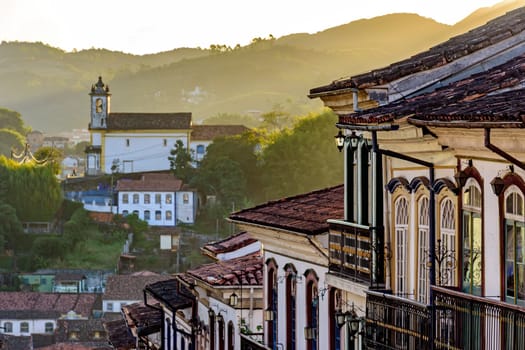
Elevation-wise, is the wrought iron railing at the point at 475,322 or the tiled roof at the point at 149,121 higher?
the tiled roof at the point at 149,121

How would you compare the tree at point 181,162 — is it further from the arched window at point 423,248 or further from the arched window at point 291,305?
the arched window at point 423,248

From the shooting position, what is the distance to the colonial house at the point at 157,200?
151m

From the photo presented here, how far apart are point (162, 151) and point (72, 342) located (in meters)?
52.5

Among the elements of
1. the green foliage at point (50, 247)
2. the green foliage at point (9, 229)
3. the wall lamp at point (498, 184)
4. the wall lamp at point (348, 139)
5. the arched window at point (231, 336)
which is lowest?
the green foliage at point (50, 247)

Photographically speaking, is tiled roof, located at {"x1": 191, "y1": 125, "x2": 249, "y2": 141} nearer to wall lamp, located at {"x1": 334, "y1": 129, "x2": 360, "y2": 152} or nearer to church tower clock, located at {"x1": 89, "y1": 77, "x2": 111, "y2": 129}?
church tower clock, located at {"x1": 89, "y1": 77, "x2": 111, "y2": 129}

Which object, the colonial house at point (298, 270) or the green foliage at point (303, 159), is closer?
the colonial house at point (298, 270)

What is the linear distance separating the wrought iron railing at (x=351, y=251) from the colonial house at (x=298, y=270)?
0.37m

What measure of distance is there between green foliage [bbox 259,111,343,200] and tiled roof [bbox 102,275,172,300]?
21287mm

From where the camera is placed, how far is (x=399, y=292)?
54.1ft

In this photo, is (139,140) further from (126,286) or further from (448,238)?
(448,238)

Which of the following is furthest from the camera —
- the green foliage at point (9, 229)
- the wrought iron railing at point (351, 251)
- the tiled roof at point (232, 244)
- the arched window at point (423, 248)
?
the green foliage at point (9, 229)

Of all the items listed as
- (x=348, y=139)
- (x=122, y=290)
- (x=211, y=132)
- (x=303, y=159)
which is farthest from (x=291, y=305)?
(x=211, y=132)

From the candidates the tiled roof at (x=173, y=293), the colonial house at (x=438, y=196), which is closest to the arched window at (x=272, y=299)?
the colonial house at (x=438, y=196)

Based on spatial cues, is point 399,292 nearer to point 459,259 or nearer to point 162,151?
point 459,259
